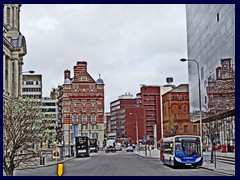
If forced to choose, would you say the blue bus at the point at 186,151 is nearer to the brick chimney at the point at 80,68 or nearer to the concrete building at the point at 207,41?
the concrete building at the point at 207,41

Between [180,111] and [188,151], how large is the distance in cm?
7313

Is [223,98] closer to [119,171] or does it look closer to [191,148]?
[191,148]

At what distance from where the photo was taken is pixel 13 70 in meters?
76.8

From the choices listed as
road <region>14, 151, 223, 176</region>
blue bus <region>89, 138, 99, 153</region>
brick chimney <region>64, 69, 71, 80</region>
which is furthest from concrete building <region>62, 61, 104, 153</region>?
road <region>14, 151, 223, 176</region>

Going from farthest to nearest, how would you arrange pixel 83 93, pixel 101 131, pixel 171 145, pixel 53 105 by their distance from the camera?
1. pixel 53 105
2. pixel 101 131
3. pixel 83 93
4. pixel 171 145

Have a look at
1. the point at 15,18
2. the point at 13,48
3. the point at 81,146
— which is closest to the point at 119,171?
the point at 81,146

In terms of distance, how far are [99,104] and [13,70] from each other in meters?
18.0

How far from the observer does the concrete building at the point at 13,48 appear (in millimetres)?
73125

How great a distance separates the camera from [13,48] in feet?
250

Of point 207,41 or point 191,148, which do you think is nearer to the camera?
point 191,148

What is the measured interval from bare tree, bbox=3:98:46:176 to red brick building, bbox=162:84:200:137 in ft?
226
